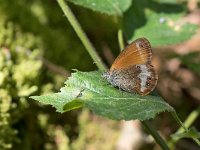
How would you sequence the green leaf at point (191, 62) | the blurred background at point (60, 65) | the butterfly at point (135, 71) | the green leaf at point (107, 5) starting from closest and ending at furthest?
the butterfly at point (135, 71)
the green leaf at point (107, 5)
the blurred background at point (60, 65)
the green leaf at point (191, 62)

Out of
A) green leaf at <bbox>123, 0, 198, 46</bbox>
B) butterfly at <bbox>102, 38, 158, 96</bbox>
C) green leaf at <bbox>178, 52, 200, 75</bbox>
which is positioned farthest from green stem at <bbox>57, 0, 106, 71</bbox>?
green leaf at <bbox>178, 52, 200, 75</bbox>

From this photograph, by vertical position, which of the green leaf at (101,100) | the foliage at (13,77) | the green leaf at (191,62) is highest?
the foliage at (13,77)

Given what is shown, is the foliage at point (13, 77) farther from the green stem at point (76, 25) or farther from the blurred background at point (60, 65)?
the green stem at point (76, 25)

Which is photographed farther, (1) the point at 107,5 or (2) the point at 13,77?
(2) the point at 13,77

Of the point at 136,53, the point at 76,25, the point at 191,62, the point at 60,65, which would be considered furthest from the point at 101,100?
the point at 60,65

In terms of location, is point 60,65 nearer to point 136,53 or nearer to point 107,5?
point 107,5

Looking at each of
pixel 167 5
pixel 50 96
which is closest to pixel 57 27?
pixel 167 5

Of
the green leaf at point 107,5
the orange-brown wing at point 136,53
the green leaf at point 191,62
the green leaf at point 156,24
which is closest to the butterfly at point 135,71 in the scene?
the orange-brown wing at point 136,53
